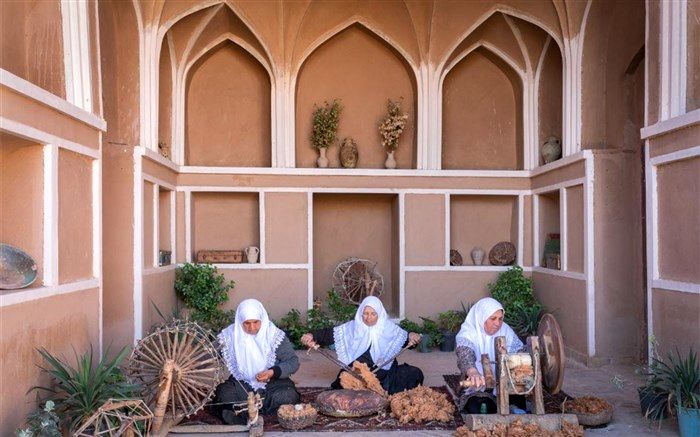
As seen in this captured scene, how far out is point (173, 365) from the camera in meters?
5.11

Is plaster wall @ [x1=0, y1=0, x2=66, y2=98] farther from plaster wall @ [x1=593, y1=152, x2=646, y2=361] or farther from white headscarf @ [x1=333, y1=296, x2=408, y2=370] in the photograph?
plaster wall @ [x1=593, y1=152, x2=646, y2=361]

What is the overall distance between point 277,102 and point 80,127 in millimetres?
4705

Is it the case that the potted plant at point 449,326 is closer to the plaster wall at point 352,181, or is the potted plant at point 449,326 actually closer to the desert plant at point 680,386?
the plaster wall at point 352,181

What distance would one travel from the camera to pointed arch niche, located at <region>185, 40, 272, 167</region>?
10773 millimetres

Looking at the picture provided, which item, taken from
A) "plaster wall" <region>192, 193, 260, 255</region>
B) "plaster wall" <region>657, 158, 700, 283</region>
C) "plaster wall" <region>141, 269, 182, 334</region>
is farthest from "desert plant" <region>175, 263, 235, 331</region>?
"plaster wall" <region>657, 158, 700, 283</region>

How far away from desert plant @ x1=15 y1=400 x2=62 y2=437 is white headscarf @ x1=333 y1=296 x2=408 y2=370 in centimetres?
271

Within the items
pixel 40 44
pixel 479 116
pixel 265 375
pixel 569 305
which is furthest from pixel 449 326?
pixel 40 44

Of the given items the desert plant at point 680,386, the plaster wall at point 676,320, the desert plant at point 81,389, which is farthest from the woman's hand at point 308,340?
the plaster wall at point 676,320

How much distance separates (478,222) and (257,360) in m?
6.03

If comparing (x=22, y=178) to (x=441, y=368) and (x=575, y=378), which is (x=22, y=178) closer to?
(x=441, y=368)

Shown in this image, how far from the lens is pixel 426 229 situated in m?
10.2

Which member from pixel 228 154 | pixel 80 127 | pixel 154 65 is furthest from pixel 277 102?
pixel 80 127

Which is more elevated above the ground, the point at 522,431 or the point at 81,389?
the point at 81,389

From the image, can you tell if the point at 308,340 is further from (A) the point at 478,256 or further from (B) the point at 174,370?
(A) the point at 478,256
